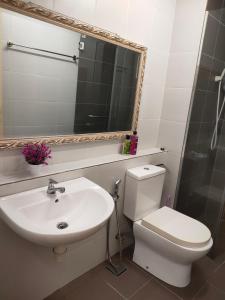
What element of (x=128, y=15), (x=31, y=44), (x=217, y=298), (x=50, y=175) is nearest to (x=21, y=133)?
(x=50, y=175)

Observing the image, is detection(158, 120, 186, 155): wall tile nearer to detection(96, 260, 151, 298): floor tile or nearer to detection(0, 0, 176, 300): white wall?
detection(0, 0, 176, 300): white wall

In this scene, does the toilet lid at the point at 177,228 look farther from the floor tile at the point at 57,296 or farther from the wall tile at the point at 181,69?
the wall tile at the point at 181,69

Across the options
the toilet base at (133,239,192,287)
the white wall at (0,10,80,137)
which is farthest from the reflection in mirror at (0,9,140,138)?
the toilet base at (133,239,192,287)

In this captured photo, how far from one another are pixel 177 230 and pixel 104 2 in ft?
5.09

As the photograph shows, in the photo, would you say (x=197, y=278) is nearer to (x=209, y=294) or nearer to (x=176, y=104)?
(x=209, y=294)

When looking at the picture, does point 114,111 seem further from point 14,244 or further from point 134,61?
point 14,244

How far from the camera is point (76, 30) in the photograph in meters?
1.35

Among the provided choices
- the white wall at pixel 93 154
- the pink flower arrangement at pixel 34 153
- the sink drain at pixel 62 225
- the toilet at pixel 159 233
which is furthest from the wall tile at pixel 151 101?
the sink drain at pixel 62 225

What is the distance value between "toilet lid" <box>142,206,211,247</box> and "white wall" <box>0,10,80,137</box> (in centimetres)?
90

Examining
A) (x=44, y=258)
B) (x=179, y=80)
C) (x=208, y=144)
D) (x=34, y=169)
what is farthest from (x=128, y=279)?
(x=179, y=80)

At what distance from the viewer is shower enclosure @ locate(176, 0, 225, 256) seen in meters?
1.88

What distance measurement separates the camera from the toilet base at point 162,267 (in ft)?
5.44

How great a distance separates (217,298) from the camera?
162 cm

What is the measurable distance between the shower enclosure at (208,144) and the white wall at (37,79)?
108 centimetres
